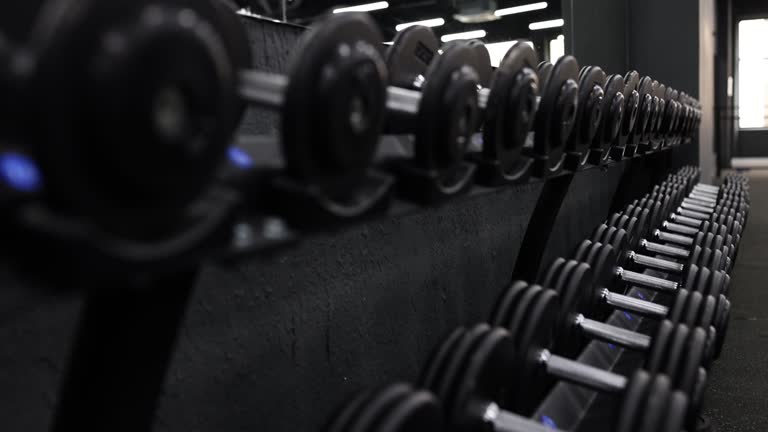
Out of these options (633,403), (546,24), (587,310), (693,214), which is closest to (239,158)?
(633,403)

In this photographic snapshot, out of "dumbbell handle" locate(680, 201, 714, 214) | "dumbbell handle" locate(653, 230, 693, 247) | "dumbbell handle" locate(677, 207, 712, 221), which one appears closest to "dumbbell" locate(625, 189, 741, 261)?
"dumbbell handle" locate(653, 230, 693, 247)

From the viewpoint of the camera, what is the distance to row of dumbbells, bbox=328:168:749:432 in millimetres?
617

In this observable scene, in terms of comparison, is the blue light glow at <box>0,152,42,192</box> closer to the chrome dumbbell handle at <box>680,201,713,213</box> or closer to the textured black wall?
the chrome dumbbell handle at <box>680,201,713,213</box>

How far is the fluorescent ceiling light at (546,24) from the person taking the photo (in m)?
2.67

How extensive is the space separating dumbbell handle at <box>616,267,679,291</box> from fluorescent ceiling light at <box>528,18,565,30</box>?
1.47 m

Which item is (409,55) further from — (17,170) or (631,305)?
(631,305)

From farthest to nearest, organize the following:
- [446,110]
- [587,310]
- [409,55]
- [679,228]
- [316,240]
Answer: [679,228] → [587,310] → [316,240] → [409,55] → [446,110]

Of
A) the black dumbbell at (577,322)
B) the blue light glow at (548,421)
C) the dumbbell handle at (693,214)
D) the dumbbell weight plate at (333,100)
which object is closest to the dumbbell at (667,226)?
the dumbbell handle at (693,214)

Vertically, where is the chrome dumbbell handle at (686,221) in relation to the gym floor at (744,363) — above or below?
above

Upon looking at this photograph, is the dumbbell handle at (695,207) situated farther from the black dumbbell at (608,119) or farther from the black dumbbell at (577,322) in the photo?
the black dumbbell at (577,322)

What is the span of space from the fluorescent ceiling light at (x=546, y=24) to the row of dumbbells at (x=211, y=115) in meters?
2.01

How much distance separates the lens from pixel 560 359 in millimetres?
944

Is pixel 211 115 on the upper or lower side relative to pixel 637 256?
upper

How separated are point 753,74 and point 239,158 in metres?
10.8
